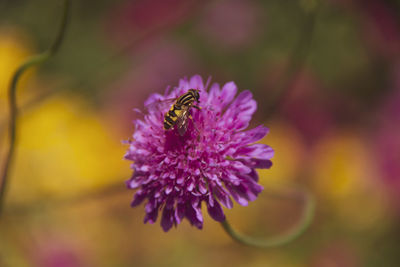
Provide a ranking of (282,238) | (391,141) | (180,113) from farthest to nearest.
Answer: (391,141)
(282,238)
(180,113)

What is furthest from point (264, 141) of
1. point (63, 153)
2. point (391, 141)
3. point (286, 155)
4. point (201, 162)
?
point (201, 162)

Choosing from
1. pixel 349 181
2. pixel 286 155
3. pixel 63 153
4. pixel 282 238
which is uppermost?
pixel 63 153

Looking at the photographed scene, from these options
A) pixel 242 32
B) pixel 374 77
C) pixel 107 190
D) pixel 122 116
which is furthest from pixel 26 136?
pixel 374 77

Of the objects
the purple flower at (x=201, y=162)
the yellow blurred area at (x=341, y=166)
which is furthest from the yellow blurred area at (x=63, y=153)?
the purple flower at (x=201, y=162)

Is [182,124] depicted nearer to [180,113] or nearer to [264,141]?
[180,113]

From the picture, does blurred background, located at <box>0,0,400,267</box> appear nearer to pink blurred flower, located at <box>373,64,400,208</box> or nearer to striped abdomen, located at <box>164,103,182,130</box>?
pink blurred flower, located at <box>373,64,400,208</box>
